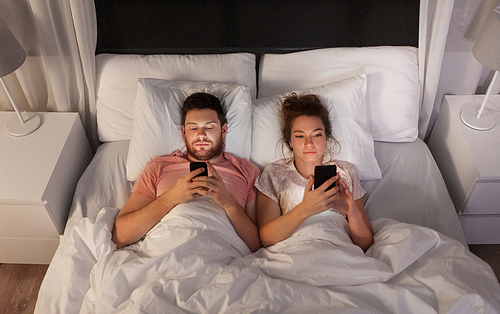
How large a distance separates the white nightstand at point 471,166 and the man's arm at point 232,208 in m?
0.96

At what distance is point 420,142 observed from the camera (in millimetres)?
1911

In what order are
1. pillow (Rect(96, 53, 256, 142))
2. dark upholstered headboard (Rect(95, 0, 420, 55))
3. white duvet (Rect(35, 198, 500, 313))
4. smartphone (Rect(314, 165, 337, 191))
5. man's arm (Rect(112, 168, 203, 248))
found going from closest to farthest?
1. white duvet (Rect(35, 198, 500, 313))
2. smartphone (Rect(314, 165, 337, 191))
3. man's arm (Rect(112, 168, 203, 248))
4. pillow (Rect(96, 53, 256, 142))
5. dark upholstered headboard (Rect(95, 0, 420, 55))

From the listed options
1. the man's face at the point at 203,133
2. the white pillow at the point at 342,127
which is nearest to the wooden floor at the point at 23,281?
the white pillow at the point at 342,127

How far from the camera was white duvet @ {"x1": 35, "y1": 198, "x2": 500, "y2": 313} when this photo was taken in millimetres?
1174

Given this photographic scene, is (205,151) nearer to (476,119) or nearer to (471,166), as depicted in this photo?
(471,166)

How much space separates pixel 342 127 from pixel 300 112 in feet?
0.71

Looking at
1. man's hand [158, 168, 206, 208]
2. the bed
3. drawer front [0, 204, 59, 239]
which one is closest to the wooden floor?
drawer front [0, 204, 59, 239]

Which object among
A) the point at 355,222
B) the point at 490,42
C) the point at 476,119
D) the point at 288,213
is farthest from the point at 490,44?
the point at 288,213

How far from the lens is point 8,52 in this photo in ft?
5.06

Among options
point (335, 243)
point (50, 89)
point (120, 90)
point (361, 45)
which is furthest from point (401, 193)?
point (50, 89)

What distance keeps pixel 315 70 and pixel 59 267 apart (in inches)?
53.9

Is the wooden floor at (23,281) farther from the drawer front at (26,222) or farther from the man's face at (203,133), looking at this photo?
the man's face at (203,133)

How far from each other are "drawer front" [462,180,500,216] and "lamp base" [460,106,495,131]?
0.28m

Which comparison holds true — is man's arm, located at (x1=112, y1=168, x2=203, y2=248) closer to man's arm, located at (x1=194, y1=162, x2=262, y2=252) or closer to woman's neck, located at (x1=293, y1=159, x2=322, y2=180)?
man's arm, located at (x1=194, y1=162, x2=262, y2=252)
